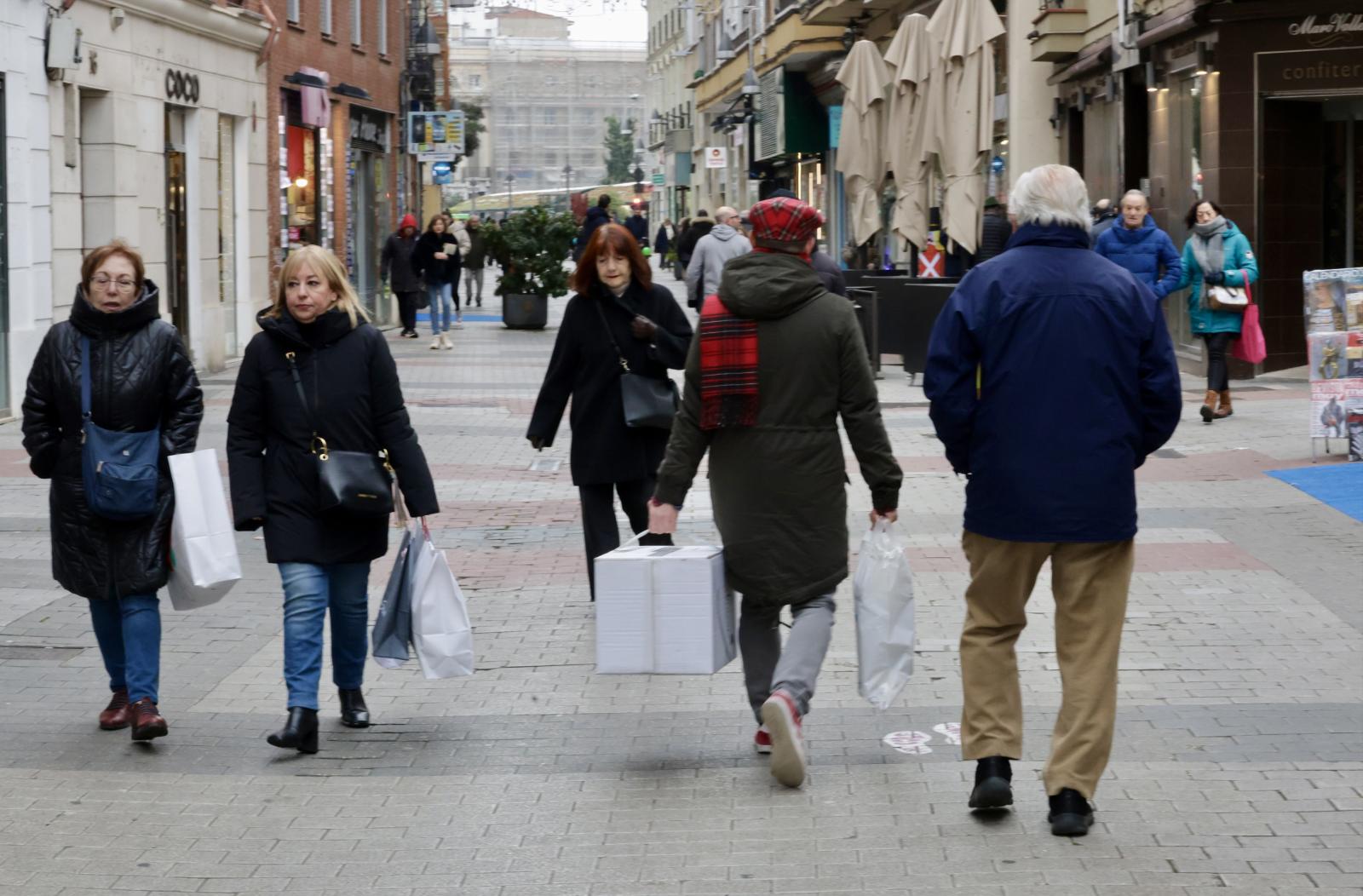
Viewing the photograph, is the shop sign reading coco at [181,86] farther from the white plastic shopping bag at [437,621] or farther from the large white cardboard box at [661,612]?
the large white cardboard box at [661,612]

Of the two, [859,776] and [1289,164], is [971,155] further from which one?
[859,776]

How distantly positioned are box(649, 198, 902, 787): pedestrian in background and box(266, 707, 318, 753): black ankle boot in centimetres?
134

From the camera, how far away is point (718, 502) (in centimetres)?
629

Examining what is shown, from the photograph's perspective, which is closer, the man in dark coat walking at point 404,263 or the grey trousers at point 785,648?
the grey trousers at point 785,648

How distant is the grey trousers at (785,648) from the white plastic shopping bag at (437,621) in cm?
96

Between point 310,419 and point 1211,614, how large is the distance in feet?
13.4

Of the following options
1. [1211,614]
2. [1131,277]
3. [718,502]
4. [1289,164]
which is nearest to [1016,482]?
[1131,277]

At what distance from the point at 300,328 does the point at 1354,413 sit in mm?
8614

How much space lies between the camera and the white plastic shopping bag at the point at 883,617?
6.21m


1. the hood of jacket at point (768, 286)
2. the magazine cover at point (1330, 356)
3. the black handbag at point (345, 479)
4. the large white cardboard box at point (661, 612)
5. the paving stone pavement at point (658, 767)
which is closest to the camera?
the paving stone pavement at point (658, 767)

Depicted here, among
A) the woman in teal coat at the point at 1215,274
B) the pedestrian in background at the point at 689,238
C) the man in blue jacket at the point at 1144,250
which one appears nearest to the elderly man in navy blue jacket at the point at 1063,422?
the woman in teal coat at the point at 1215,274

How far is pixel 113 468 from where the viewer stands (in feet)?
22.0

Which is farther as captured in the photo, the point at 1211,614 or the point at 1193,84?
the point at 1193,84

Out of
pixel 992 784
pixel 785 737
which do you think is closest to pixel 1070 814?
pixel 992 784
